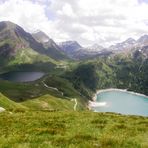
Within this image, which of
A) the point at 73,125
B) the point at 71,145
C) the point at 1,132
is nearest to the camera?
the point at 71,145

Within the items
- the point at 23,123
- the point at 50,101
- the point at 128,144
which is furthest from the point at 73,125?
the point at 50,101

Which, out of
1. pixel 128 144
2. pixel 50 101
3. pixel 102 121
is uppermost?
pixel 128 144

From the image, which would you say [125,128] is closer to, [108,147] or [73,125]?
[73,125]

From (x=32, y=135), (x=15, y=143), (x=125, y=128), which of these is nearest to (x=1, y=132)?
(x=32, y=135)

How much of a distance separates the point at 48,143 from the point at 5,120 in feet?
40.1

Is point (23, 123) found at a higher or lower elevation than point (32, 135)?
lower

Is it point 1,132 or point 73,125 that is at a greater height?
Answer: point 1,132

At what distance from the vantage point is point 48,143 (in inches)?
769

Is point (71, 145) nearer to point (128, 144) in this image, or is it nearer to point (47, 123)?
point (128, 144)

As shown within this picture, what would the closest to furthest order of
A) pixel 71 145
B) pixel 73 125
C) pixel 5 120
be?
1. pixel 71 145
2. pixel 73 125
3. pixel 5 120

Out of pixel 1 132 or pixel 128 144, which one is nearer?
pixel 128 144

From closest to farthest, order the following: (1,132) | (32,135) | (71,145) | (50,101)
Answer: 1. (71,145)
2. (32,135)
3. (1,132)
4. (50,101)

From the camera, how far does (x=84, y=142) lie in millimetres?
20328

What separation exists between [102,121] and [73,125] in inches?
194
